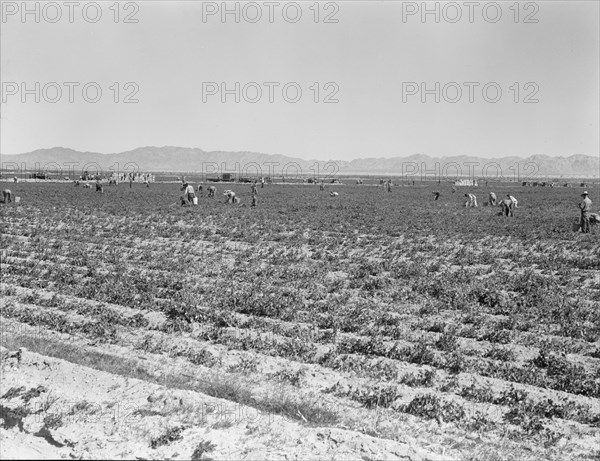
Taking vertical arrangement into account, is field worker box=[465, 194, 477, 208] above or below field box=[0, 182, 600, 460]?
above

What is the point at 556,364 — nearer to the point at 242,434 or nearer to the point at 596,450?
the point at 596,450

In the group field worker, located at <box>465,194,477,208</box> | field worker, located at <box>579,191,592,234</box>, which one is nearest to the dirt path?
field worker, located at <box>579,191,592,234</box>

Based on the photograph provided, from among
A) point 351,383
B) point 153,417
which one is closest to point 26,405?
point 153,417

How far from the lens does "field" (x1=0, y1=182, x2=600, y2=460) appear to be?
5.38 metres

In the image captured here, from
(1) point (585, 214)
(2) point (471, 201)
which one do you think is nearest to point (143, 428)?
(1) point (585, 214)

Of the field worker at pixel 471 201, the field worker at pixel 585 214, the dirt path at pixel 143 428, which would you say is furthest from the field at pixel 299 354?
the field worker at pixel 471 201

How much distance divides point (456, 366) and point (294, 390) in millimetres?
2174

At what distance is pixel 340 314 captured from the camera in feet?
31.9

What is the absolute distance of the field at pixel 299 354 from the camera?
5.38m

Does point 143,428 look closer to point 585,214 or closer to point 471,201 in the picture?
point 585,214

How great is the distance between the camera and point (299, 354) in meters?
7.69

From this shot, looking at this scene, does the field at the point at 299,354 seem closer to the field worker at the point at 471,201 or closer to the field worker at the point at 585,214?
the field worker at the point at 585,214

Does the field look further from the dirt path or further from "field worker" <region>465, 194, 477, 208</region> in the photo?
"field worker" <region>465, 194, 477, 208</region>

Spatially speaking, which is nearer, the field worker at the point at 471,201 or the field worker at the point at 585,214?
the field worker at the point at 585,214
